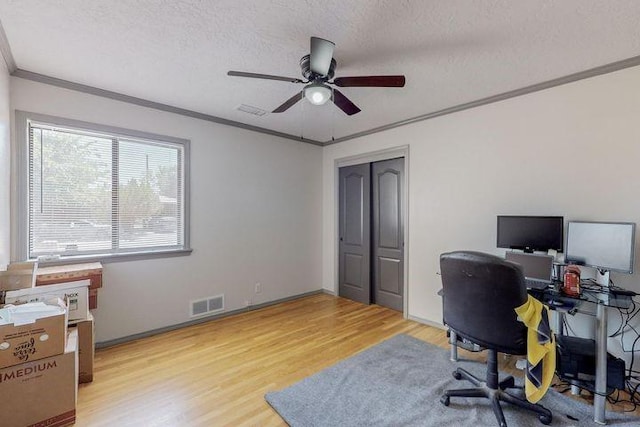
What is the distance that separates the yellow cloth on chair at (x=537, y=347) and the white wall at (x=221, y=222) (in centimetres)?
317

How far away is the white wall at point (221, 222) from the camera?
290cm

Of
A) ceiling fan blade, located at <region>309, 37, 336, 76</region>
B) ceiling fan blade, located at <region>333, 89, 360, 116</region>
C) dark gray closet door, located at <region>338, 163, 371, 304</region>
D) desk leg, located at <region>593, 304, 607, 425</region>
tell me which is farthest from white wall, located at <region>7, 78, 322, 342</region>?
desk leg, located at <region>593, 304, 607, 425</region>

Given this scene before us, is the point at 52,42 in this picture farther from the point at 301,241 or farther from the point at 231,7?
the point at 301,241

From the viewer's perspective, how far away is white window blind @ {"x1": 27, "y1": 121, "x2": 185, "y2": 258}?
8.65 ft

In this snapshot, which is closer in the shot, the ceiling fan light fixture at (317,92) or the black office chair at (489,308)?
the black office chair at (489,308)

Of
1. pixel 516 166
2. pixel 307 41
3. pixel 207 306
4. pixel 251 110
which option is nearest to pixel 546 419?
pixel 516 166

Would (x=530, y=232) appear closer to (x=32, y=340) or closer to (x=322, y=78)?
(x=322, y=78)

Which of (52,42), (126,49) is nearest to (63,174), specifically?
(52,42)

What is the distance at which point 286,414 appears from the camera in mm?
1913

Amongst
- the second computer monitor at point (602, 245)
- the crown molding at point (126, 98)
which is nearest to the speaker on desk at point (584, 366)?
the second computer monitor at point (602, 245)

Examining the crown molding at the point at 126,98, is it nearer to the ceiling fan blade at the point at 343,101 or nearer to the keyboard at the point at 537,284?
the ceiling fan blade at the point at 343,101

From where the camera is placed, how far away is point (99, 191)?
291 centimetres

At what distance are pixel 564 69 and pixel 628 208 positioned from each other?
124cm

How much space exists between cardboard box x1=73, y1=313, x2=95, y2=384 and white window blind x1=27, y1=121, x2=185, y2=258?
865mm
